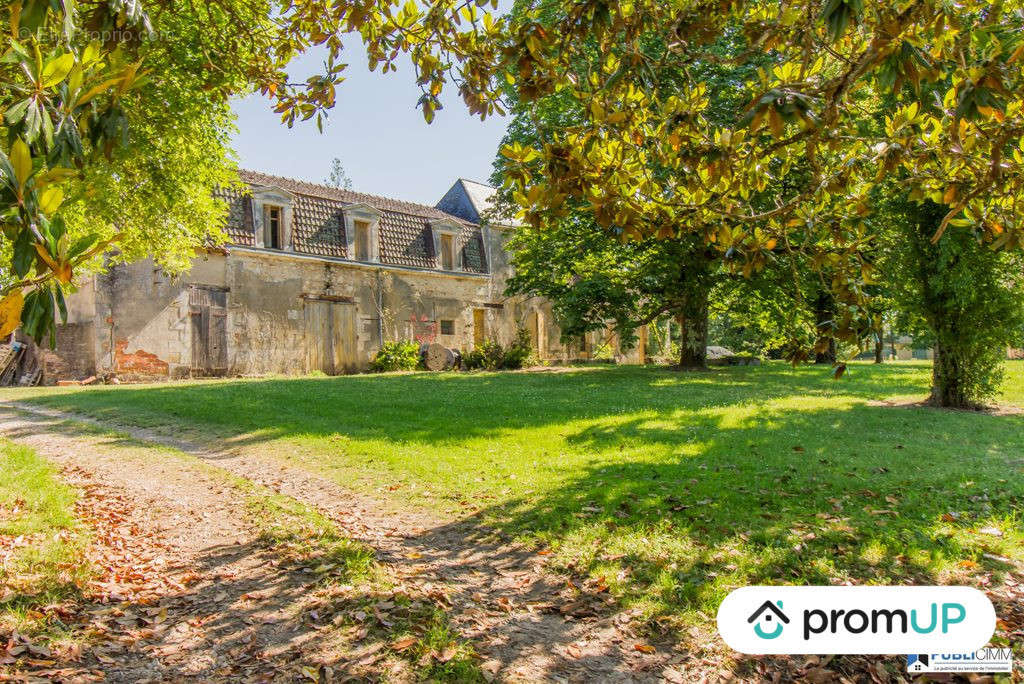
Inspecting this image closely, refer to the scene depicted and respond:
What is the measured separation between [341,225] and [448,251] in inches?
184

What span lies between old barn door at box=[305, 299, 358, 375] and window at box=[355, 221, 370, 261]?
6.47ft

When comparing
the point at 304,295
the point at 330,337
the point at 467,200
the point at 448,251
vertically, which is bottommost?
the point at 330,337

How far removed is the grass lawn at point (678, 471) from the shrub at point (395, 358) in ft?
30.3

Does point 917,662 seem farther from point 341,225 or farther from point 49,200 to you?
point 341,225

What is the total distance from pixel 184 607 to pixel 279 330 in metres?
17.7

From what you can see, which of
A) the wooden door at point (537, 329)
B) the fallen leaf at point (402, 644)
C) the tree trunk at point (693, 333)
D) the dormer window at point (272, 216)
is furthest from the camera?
the wooden door at point (537, 329)

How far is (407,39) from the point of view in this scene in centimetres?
417

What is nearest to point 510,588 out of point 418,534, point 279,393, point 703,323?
point 418,534

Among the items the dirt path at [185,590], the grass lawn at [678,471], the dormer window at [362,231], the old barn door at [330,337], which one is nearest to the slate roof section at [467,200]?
the dormer window at [362,231]

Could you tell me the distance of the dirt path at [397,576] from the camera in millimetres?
2730

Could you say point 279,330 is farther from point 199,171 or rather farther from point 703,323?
point 703,323

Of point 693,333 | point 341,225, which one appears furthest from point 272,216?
point 693,333

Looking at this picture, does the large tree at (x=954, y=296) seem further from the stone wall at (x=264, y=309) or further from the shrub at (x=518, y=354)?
the stone wall at (x=264, y=309)

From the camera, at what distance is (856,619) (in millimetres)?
2988
